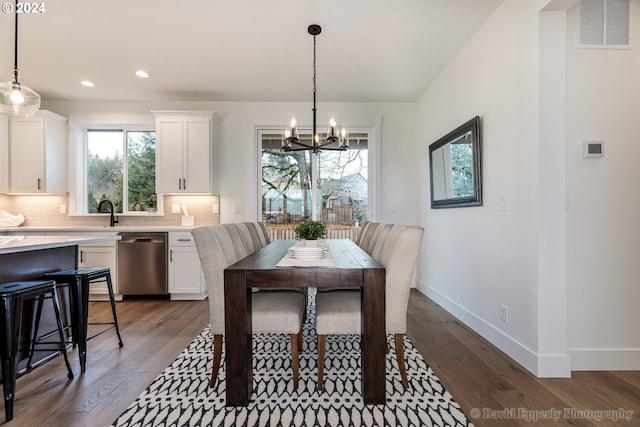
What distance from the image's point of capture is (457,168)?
9.89ft

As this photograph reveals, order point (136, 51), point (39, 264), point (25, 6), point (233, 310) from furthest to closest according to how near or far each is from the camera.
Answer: point (136, 51), point (25, 6), point (39, 264), point (233, 310)

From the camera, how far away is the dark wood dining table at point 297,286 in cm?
160

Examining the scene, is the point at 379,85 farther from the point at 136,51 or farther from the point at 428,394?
the point at 428,394

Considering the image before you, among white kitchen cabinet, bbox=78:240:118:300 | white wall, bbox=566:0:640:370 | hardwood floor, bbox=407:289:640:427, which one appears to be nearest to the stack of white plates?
hardwood floor, bbox=407:289:640:427

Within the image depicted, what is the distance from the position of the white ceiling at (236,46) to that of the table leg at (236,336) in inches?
83.3

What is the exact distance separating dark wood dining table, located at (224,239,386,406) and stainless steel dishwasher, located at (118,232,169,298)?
2589 mm

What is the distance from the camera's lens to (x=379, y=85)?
3.72 meters

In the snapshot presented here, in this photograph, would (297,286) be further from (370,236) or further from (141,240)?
(141,240)

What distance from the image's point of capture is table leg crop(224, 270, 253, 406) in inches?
62.8

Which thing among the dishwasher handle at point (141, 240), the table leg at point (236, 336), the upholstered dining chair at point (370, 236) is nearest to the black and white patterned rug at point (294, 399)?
the table leg at point (236, 336)

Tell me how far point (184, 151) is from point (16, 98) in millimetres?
1915

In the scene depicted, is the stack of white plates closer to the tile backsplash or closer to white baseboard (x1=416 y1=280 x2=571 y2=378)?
white baseboard (x1=416 y1=280 x2=571 y2=378)

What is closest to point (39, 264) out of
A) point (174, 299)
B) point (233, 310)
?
point (233, 310)

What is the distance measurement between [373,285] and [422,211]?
9.01 ft
